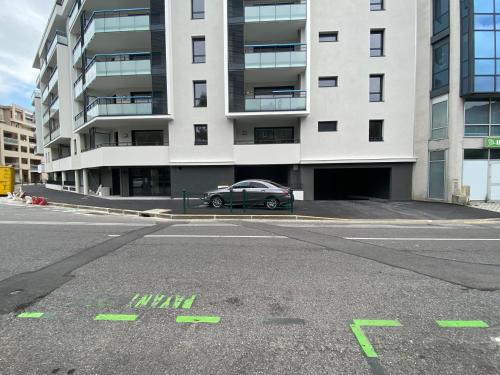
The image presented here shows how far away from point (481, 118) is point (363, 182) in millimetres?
8818

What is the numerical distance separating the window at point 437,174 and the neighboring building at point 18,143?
82.3 metres

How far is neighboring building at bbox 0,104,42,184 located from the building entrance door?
8524cm

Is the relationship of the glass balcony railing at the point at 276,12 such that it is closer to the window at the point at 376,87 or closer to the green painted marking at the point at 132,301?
the window at the point at 376,87

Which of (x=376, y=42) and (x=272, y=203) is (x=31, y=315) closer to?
(x=272, y=203)

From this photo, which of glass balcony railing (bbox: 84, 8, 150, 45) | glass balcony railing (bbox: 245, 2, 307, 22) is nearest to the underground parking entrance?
glass balcony railing (bbox: 245, 2, 307, 22)

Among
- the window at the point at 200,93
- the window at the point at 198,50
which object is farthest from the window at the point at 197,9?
the window at the point at 200,93

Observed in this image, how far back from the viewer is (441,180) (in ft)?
55.6

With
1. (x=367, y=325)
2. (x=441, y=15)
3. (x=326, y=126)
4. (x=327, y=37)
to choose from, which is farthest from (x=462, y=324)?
(x=441, y=15)

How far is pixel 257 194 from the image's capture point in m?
14.2

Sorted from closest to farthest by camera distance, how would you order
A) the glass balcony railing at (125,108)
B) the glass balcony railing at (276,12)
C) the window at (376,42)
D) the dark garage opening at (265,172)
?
the glass balcony railing at (276,12) < the window at (376,42) < the glass balcony railing at (125,108) < the dark garage opening at (265,172)

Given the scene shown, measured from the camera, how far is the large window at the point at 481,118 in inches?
637

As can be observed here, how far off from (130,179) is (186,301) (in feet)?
67.4

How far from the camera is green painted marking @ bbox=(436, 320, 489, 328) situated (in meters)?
3.20

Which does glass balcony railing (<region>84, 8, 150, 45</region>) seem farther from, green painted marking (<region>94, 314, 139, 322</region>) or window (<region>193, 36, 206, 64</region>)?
green painted marking (<region>94, 314, 139, 322</region>)
